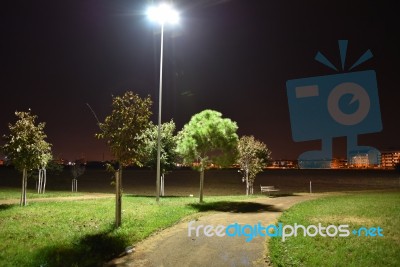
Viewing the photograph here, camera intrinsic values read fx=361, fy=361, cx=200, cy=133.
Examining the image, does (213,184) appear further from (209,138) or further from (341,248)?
(341,248)

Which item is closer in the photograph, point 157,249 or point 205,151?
point 157,249

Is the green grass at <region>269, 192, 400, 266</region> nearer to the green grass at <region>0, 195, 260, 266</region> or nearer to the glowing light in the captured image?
the green grass at <region>0, 195, 260, 266</region>

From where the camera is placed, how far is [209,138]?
21.2m

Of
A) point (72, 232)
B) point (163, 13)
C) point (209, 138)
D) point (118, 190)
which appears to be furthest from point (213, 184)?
point (72, 232)

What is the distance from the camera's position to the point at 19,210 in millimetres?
17016

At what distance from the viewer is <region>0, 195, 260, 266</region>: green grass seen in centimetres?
912

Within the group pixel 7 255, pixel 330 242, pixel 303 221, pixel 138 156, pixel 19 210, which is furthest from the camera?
pixel 19 210

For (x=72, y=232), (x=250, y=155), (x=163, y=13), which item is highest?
(x=163, y=13)

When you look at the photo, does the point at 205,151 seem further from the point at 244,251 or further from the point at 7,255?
the point at 7,255

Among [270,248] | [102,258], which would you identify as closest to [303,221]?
[270,248]

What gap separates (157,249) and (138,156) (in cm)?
418

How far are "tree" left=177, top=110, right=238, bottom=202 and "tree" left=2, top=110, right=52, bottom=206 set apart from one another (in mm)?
7873

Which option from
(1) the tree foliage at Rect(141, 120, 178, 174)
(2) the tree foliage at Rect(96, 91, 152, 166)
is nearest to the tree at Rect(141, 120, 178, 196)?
(1) the tree foliage at Rect(141, 120, 178, 174)

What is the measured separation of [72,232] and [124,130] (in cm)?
382
